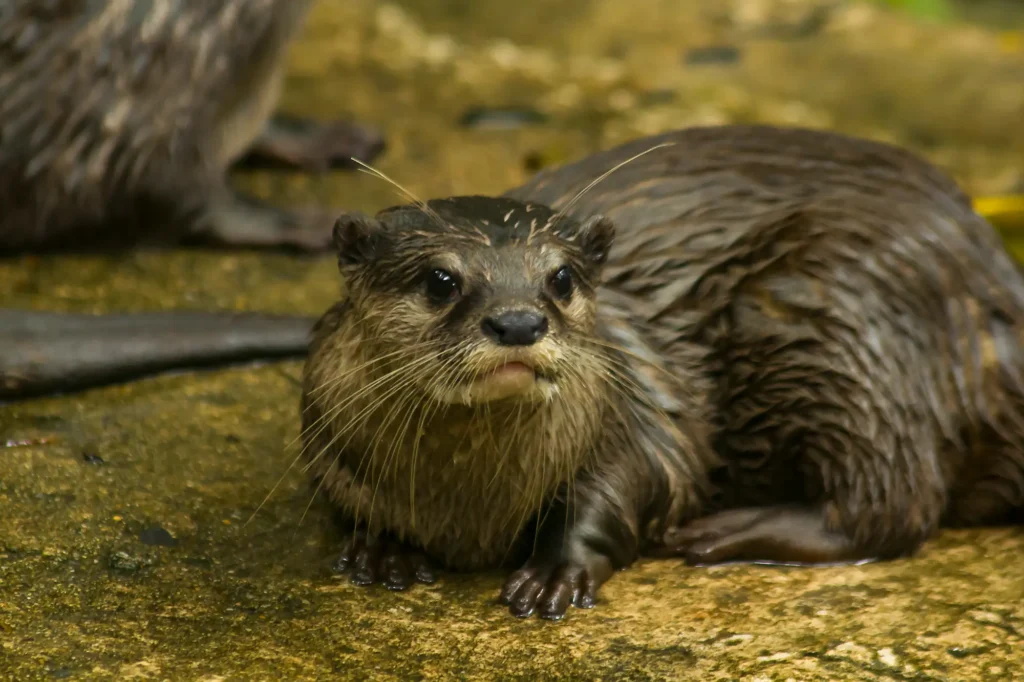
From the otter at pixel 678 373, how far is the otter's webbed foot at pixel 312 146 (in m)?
1.75

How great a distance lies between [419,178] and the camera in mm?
4438

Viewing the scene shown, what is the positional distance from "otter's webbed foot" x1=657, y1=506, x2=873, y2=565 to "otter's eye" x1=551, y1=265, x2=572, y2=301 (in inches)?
21.6

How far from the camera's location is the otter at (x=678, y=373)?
2.34 meters

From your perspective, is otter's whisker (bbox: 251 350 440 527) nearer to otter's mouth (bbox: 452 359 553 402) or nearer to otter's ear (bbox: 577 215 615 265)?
otter's mouth (bbox: 452 359 553 402)

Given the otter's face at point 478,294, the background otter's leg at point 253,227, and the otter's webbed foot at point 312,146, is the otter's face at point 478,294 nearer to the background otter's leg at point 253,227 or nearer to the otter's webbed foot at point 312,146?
the background otter's leg at point 253,227

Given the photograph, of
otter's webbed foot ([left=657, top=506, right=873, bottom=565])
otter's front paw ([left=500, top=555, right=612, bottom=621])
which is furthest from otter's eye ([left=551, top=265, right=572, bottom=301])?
otter's webbed foot ([left=657, top=506, right=873, bottom=565])

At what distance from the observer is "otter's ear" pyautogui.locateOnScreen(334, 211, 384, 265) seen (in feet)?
7.83

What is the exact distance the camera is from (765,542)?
2.63 m

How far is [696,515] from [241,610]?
83 centimetres

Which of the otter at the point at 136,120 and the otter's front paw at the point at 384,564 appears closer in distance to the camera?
the otter's front paw at the point at 384,564

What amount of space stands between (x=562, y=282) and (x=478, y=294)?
0.15 meters

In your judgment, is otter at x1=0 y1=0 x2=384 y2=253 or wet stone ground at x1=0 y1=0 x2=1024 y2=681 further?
otter at x1=0 y1=0 x2=384 y2=253

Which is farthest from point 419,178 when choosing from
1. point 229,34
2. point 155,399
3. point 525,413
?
point 525,413

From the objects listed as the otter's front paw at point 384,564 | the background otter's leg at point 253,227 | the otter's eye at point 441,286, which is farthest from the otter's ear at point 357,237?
the background otter's leg at point 253,227
